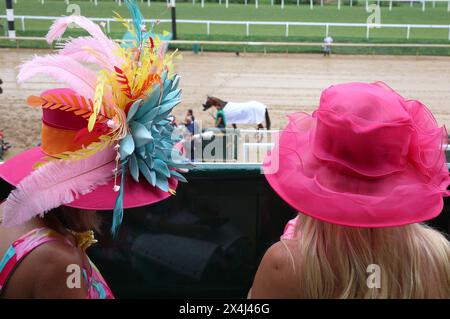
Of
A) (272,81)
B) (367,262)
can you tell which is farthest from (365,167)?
(272,81)

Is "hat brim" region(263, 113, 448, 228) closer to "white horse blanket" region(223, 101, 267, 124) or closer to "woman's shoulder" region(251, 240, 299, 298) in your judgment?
"woman's shoulder" region(251, 240, 299, 298)

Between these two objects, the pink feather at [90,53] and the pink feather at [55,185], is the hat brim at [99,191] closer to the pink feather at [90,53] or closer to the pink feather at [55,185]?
the pink feather at [55,185]

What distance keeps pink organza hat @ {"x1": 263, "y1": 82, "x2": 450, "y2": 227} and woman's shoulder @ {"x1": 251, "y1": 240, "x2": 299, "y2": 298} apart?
0.10 m

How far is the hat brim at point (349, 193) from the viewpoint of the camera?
1.14 meters

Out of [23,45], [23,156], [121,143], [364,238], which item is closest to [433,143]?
[364,238]

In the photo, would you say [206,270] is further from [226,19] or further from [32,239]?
[226,19]

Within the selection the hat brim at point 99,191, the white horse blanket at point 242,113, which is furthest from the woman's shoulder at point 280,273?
the white horse blanket at point 242,113

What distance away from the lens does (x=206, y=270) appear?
195cm

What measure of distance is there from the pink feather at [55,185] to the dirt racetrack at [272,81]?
25.9ft

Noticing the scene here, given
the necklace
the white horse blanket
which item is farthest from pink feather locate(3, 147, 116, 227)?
the white horse blanket

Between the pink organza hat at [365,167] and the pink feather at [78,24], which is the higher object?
the pink feather at [78,24]

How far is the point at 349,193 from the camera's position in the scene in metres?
1.18

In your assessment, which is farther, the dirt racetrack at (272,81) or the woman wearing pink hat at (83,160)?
the dirt racetrack at (272,81)

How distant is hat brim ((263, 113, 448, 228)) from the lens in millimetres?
1139
